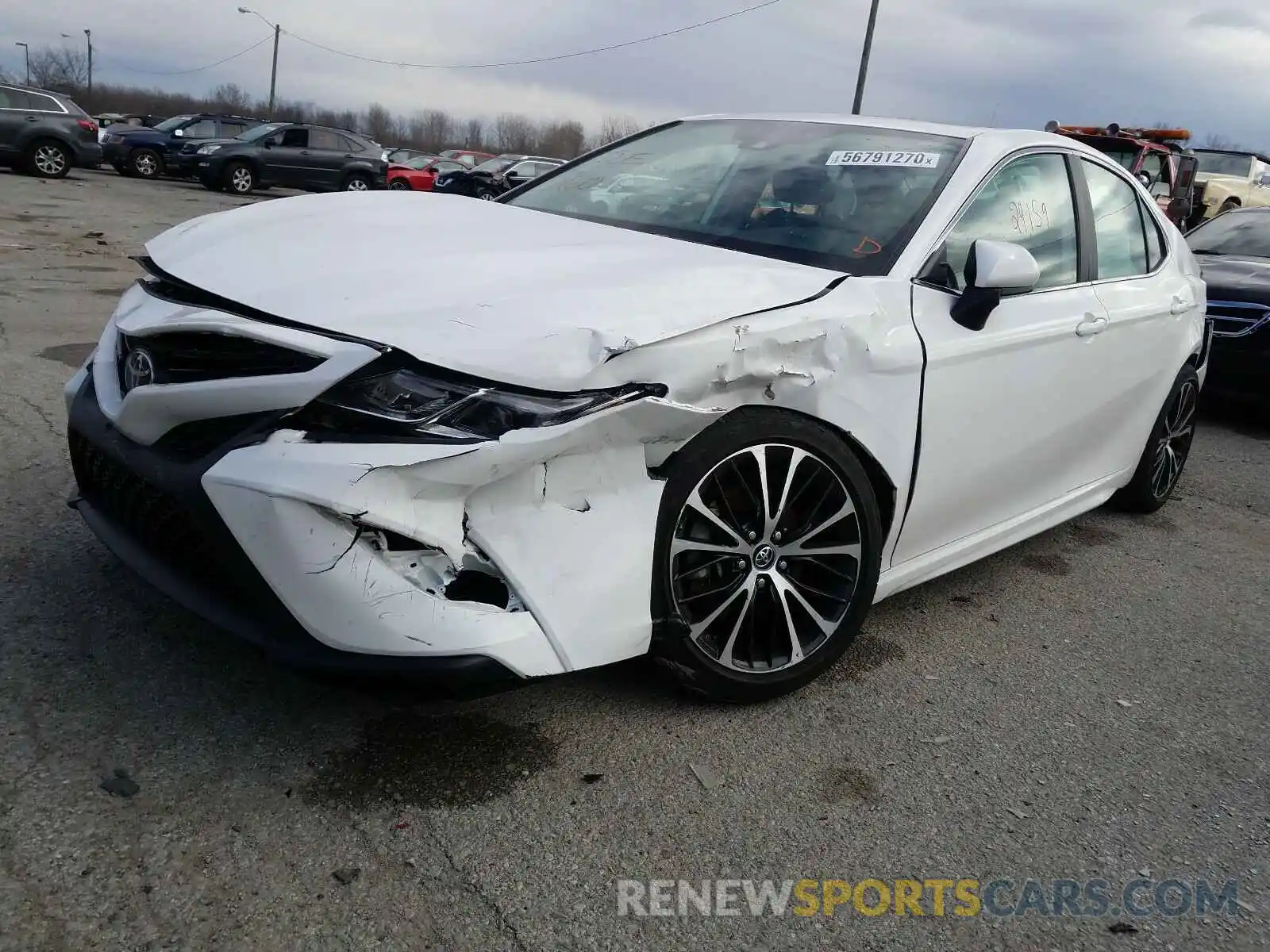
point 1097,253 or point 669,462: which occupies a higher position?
point 1097,253

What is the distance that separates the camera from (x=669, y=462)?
7.38 feet

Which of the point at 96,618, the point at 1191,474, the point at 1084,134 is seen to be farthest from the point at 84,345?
the point at 1084,134

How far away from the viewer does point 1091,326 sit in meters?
3.42

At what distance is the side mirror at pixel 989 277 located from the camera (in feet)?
8.91

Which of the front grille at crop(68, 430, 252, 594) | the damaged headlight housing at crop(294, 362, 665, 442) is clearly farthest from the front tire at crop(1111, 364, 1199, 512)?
the front grille at crop(68, 430, 252, 594)

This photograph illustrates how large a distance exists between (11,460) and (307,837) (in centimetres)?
256

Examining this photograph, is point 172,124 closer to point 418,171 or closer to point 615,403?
point 418,171

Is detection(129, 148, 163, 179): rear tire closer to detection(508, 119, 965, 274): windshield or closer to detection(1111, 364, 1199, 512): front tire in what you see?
detection(508, 119, 965, 274): windshield

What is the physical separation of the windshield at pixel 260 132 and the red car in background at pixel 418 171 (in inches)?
103

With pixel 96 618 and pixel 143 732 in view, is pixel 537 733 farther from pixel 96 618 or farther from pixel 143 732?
pixel 96 618

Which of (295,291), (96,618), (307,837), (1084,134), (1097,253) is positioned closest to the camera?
(307,837)

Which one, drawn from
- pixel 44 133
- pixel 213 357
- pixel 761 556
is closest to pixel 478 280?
pixel 213 357

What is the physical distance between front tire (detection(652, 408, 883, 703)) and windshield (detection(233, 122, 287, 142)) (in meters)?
20.9

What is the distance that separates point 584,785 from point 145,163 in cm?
2347
